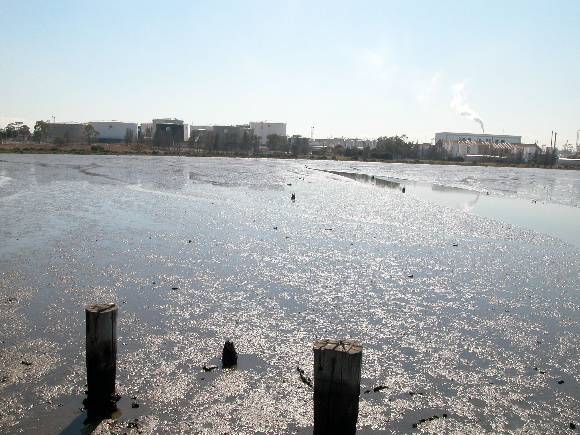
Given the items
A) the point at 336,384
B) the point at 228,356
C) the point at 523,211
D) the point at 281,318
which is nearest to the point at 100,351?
the point at 228,356

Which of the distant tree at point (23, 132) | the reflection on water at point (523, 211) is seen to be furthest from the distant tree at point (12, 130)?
the reflection on water at point (523, 211)

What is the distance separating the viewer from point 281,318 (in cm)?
1180

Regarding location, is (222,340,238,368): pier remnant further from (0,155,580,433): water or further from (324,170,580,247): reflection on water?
(324,170,580,247): reflection on water

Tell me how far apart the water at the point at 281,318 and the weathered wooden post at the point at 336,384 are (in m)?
1.06

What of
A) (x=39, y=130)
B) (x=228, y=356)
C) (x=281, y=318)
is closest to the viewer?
(x=228, y=356)

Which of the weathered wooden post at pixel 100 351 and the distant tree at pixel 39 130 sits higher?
the distant tree at pixel 39 130

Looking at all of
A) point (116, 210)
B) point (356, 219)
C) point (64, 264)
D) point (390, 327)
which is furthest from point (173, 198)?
point (390, 327)

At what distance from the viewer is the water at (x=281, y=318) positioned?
7898 millimetres

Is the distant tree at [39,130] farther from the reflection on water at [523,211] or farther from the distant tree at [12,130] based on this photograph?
the reflection on water at [523,211]

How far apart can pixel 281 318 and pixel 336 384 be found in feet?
18.5

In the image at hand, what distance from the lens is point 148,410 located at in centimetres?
759

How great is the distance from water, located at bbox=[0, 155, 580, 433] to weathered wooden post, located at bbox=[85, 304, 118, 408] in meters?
0.33

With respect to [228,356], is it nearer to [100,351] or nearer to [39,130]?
[100,351]

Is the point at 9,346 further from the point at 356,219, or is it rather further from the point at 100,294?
the point at 356,219
